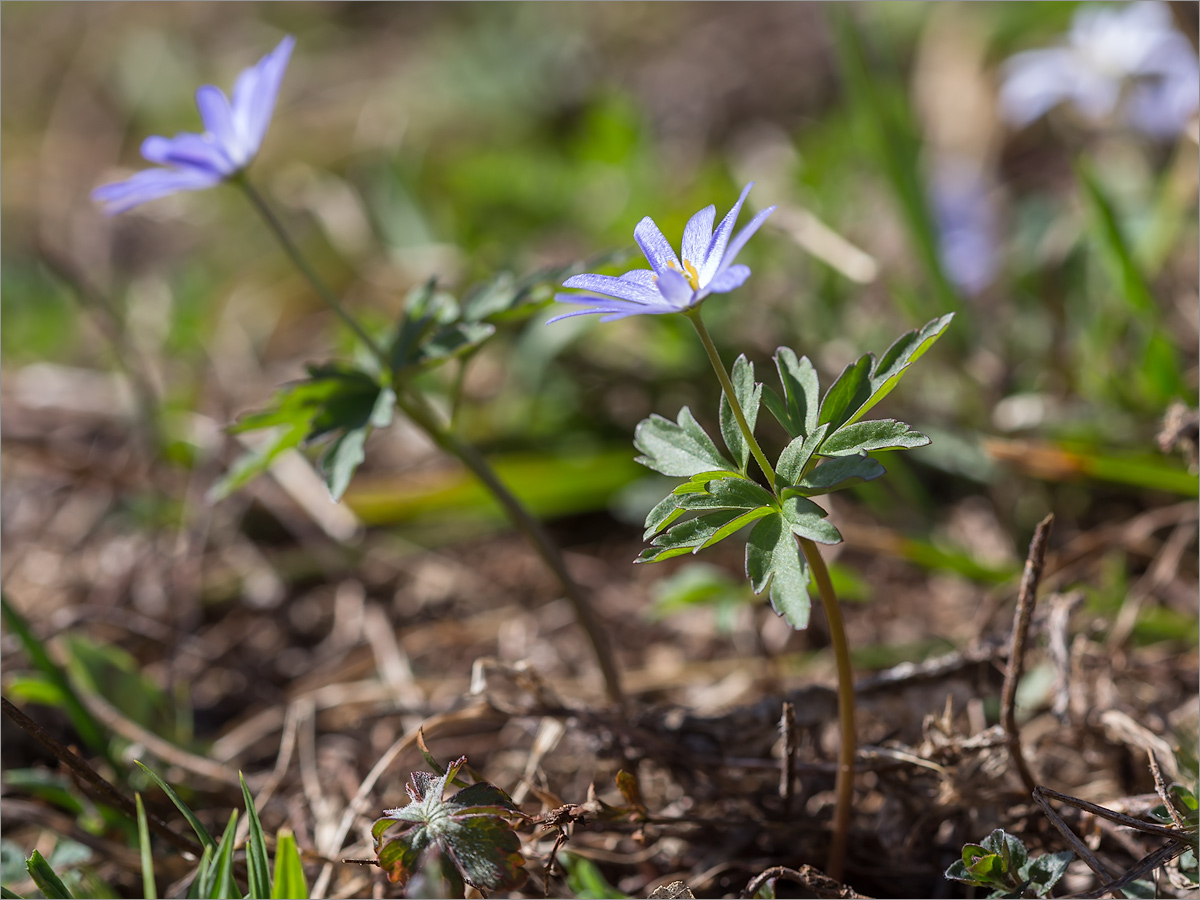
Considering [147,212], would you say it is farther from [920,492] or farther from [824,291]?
[920,492]

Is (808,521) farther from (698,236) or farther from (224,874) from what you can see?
(224,874)

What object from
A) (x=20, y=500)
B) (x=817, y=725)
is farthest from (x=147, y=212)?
(x=817, y=725)

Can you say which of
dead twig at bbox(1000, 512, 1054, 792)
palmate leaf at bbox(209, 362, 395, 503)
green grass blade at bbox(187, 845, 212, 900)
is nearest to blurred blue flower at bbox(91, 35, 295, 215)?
palmate leaf at bbox(209, 362, 395, 503)

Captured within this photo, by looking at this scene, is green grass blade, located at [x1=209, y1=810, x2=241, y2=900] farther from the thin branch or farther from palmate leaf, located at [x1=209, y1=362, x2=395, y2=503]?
palmate leaf, located at [x1=209, y1=362, x2=395, y2=503]

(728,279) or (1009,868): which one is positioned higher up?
(728,279)

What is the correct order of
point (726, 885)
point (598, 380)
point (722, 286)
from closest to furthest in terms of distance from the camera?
1. point (722, 286)
2. point (726, 885)
3. point (598, 380)

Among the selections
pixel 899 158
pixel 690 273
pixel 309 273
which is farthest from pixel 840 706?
pixel 899 158
